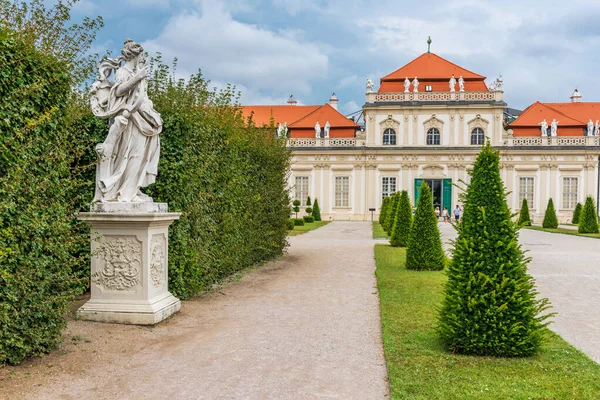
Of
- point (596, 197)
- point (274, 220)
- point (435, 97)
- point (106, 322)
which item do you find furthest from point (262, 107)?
point (106, 322)

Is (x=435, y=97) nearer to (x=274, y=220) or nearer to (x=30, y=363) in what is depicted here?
(x=274, y=220)

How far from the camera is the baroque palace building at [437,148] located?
1454 inches

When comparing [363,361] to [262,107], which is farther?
[262,107]

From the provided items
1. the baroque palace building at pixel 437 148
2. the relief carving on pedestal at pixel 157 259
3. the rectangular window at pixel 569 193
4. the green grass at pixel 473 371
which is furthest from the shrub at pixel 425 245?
the rectangular window at pixel 569 193

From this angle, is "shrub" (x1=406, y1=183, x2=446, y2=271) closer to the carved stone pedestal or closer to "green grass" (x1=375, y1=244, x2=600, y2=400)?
"green grass" (x1=375, y1=244, x2=600, y2=400)

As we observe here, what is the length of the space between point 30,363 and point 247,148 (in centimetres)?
662

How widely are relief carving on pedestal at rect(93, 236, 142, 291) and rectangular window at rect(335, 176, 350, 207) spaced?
1313 inches

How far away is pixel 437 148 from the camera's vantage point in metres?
37.2

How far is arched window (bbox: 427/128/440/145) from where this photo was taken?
3753 cm

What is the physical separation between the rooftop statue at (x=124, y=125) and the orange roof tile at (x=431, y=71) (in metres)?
34.7

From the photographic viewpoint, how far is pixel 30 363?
13.8ft

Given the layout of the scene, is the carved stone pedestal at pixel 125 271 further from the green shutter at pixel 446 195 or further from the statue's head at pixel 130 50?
the green shutter at pixel 446 195

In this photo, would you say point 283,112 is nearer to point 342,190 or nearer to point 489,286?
point 342,190

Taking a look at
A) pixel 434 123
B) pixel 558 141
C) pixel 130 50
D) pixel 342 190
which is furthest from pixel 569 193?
pixel 130 50
